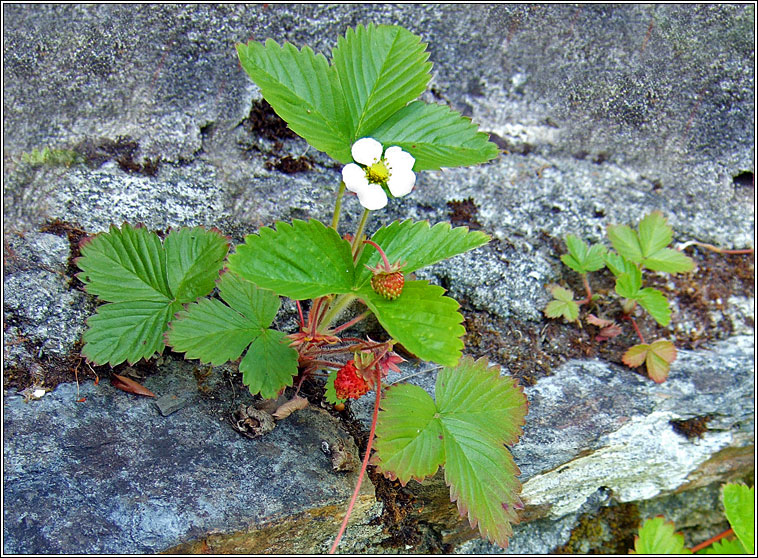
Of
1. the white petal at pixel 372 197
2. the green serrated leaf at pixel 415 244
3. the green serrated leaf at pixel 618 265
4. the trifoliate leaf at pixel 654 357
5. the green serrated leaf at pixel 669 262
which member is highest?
the white petal at pixel 372 197

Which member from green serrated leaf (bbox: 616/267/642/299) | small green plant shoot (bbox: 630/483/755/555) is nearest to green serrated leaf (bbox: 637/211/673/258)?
green serrated leaf (bbox: 616/267/642/299)

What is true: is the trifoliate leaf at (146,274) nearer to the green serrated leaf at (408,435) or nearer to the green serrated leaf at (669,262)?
the green serrated leaf at (408,435)

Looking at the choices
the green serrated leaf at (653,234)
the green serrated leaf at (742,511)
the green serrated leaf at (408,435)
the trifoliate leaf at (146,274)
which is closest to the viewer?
the green serrated leaf at (408,435)

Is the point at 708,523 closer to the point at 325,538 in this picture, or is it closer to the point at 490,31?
the point at 325,538

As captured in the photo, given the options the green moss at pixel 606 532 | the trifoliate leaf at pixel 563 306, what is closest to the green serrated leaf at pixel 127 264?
the trifoliate leaf at pixel 563 306

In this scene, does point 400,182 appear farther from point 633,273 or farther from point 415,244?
point 633,273

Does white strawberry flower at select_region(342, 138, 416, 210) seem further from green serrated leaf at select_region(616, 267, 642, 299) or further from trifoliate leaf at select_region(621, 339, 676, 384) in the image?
trifoliate leaf at select_region(621, 339, 676, 384)
